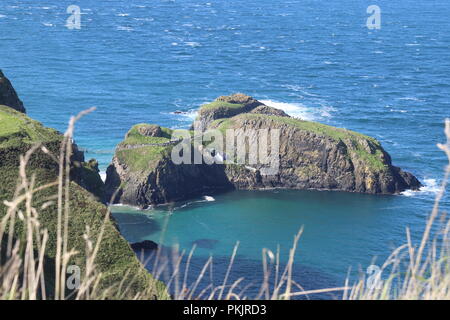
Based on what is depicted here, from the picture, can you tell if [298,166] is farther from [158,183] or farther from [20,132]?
[20,132]

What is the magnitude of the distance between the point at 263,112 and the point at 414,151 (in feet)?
65.9

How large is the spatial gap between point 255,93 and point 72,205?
77116 mm

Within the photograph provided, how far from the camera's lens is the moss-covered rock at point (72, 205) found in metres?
43.0

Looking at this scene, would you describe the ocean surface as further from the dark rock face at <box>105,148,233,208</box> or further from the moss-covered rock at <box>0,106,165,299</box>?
the moss-covered rock at <box>0,106,165,299</box>

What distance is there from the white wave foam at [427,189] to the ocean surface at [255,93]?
0.70ft

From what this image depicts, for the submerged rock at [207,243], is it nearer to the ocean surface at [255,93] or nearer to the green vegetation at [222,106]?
the ocean surface at [255,93]

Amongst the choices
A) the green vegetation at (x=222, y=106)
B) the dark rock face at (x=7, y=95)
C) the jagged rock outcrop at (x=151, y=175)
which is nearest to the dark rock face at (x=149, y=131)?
the jagged rock outcrop at (x=151, y=175)

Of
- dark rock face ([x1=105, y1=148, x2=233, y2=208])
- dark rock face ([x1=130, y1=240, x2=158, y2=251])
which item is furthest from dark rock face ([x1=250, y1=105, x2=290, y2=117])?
dark rock face ([x1=130, y1=240, x2=158, y2=251])

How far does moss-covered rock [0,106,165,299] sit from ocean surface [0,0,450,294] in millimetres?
5923

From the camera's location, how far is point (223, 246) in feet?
226

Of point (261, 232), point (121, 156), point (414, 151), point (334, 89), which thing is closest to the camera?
point (261, 232)

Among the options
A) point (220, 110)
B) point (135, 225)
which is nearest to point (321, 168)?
point (220, 110)
